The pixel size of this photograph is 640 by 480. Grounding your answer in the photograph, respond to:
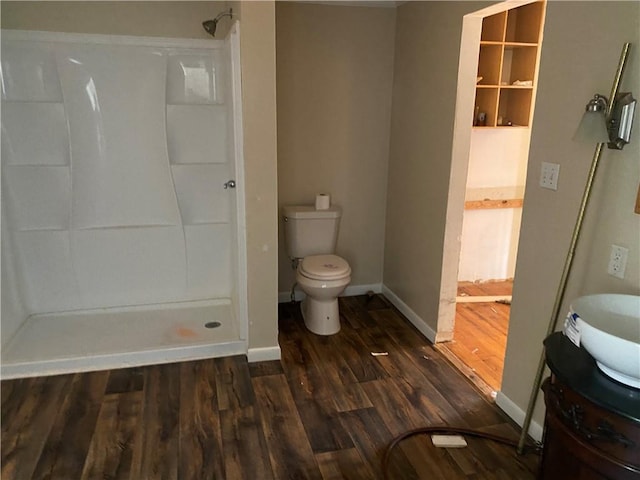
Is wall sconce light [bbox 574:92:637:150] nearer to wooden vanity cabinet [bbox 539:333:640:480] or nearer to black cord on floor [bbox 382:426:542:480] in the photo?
wooden vanity cabinet [bbox 539:333:640:480]

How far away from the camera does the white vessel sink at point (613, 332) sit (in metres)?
1.28

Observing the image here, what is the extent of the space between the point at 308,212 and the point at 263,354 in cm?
106

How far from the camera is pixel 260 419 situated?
235 cm

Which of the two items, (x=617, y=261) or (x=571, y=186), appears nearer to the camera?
(x=617, y=261)

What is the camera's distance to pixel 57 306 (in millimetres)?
3248

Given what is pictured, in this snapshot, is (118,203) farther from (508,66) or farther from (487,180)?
(508,66)

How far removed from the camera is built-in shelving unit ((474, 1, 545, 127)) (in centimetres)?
333

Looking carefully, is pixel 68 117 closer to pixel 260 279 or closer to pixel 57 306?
pixel 57 306

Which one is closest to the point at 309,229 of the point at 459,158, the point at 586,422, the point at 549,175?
the point at 459,158

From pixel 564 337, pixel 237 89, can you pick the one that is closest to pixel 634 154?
pixel 564 337

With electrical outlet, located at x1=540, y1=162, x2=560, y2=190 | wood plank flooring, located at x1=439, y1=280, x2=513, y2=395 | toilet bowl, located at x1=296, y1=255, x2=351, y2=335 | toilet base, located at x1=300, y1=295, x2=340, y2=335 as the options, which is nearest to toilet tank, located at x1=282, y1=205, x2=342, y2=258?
toilet bowl, located at x1=296, y1=255, x2=351, y2=335

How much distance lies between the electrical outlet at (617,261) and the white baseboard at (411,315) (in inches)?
58.6

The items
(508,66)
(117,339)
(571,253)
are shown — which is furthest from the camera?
(508,66)

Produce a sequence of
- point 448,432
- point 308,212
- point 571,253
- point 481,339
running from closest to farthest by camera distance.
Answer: point 571,253
point 448,432
point 481,339
point 308,212
